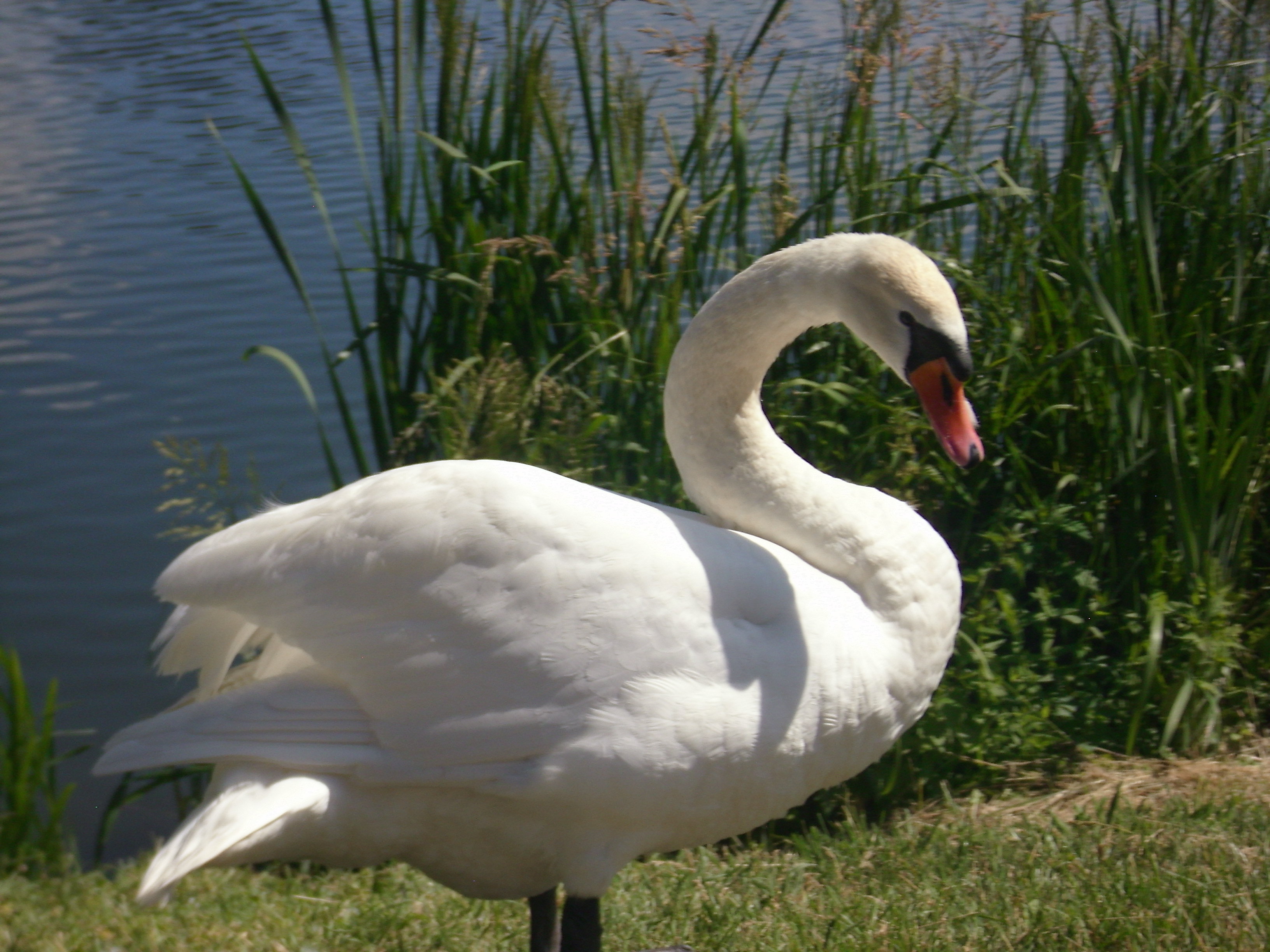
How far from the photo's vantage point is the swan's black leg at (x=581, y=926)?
242 cm

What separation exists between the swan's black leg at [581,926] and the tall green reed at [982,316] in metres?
1.20

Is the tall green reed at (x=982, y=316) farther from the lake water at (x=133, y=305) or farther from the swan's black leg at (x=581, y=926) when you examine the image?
the swan's black leg at (x=581, y=926)

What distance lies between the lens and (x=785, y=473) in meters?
2.68

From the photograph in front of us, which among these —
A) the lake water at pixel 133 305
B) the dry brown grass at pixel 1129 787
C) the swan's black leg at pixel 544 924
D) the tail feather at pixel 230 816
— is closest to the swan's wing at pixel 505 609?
the tail feather at pixel 230 816

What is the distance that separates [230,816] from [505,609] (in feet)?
1.83

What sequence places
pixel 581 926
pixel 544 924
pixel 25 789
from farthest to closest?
pixel 25 789 → pixel 544 924 → pixel 581 926

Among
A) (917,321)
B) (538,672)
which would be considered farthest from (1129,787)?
(538,672)

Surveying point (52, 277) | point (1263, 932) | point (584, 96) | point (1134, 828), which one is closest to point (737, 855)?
point (1134, 828)

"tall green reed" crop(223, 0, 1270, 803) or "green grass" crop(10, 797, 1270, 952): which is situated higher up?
"tall green reed" crop(223, 0, 1270, 803)

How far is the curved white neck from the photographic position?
254cm

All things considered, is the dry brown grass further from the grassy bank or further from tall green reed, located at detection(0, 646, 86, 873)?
tall green reed, located at detection(0, 646, 86, 873)

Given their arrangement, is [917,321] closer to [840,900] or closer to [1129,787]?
[840,900]

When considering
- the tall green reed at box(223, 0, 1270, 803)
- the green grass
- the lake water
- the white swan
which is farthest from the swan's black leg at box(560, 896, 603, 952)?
the lake water

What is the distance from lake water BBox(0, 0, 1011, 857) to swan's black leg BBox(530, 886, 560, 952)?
1.80 m
